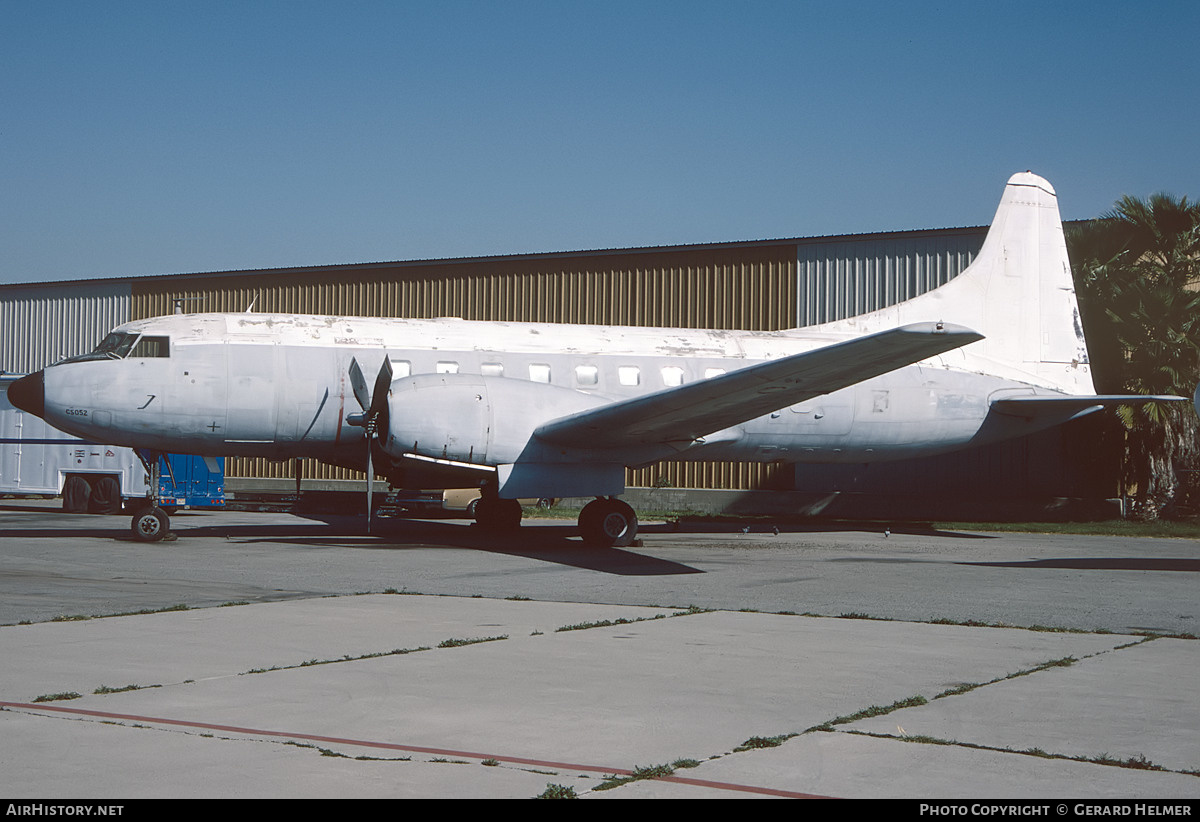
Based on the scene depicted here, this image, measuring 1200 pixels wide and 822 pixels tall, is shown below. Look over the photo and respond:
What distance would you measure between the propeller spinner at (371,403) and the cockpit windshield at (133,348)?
11.1 feet

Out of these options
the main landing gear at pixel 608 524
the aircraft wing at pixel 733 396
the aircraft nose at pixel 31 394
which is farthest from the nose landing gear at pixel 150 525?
the aircraft wing at pixel 733 396

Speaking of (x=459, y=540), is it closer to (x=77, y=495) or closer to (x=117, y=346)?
(x=117, y=346)

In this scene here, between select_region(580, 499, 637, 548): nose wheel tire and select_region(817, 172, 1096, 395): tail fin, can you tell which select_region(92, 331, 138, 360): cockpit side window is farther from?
select_region(817, 172, 1096, 395): tail fin

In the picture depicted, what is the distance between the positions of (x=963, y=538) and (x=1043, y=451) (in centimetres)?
911

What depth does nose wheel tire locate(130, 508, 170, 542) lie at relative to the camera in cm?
1948

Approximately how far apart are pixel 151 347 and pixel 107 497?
44.0 feet

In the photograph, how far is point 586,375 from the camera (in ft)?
71.1

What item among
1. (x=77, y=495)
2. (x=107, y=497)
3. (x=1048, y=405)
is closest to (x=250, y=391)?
(x=107, y=497)

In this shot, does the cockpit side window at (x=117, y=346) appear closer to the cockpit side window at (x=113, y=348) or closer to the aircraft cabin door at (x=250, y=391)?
Answer: the cockpit side window at (x=113, y=348)

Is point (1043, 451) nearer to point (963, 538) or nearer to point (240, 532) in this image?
point (963, 538)

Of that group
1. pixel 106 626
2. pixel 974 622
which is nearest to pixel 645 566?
pixel 974 622

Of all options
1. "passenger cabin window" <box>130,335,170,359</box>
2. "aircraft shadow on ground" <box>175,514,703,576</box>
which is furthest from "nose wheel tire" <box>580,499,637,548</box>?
"passenger cabin window" <box>130,335,170,359</box>

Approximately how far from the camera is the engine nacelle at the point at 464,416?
696 inches

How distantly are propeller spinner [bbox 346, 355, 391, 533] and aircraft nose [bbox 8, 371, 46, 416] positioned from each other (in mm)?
5246
